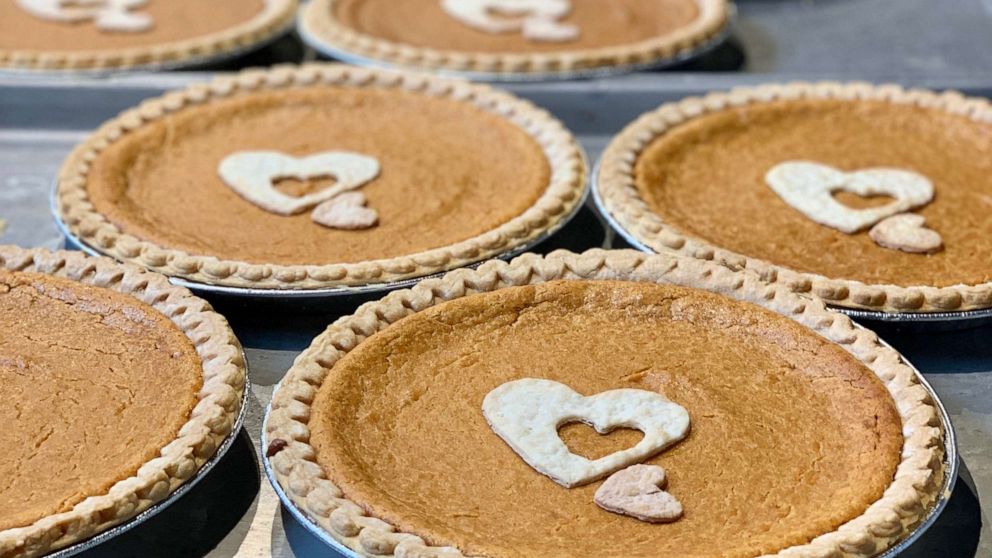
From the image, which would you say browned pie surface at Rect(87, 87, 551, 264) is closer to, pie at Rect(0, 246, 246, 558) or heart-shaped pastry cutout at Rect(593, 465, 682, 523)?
pie at Rect(0, 246, 246, 558)

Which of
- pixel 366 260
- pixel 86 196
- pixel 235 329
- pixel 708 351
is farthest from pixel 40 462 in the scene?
pixel 708 351

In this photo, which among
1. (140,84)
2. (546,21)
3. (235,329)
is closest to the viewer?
(235,329)

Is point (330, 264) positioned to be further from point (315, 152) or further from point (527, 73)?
point (527, 73)

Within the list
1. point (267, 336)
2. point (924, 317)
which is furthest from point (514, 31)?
point (924, 317)

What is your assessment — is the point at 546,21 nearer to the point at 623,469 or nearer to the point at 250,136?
the point at 250,136

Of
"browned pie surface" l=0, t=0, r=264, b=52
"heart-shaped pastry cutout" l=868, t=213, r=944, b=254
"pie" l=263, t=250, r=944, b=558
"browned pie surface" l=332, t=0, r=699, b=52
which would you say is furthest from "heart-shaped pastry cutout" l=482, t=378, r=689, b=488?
"browned pie surface" l=0, t=0, r=264, b=52
